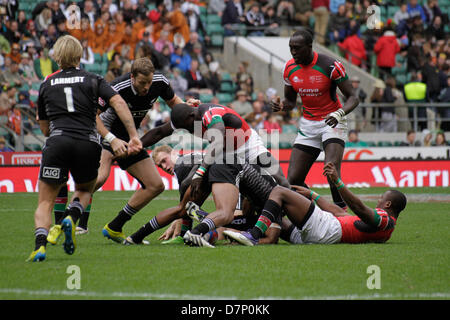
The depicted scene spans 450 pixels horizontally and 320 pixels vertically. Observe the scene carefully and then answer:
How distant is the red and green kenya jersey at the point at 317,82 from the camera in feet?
32.6

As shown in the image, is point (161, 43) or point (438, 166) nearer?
point (438, 166)

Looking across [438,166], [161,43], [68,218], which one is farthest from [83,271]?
[161,43]

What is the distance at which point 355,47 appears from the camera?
25.0 metres

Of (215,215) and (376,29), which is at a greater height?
(215,215)

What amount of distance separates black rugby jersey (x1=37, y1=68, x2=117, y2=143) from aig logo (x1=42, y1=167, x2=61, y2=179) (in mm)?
335

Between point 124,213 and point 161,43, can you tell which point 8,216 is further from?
point 161,43

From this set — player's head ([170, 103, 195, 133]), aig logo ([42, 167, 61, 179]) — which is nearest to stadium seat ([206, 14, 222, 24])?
player's head ([170, 103, 195, 133])

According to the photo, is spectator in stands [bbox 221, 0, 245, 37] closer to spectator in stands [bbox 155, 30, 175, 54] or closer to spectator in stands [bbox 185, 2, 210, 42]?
spectator in stands [bbox 185, 2, 210, 42]

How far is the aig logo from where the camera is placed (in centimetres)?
699

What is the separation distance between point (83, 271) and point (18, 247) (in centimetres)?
203

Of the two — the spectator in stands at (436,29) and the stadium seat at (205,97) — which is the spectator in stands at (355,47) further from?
the stadium seat at (205,97)

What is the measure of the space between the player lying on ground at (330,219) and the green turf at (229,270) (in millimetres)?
170

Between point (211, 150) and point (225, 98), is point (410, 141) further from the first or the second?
point (211, 150)

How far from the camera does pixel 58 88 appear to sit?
7.05 m
